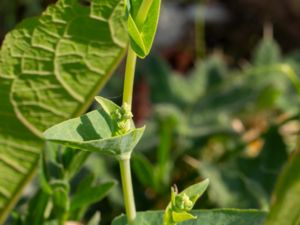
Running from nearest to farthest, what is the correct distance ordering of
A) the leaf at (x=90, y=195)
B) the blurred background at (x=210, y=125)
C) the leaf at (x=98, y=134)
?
the leaf at (x=98, y=134) → the leaf at (x=90, y=195) → the blurred background at (x=210, y=125)

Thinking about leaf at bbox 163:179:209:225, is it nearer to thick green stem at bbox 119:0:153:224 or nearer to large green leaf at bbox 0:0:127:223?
thick green stem at bbox 119:0:153:224

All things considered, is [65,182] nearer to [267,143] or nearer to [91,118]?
[91,118]

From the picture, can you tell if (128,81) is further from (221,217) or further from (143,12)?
(221,217)

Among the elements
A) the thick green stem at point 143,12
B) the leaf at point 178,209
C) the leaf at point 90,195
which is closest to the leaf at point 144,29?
the thick green stem at point 143,12

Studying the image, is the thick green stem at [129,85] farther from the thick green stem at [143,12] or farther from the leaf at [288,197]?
the leaf at [288,197]

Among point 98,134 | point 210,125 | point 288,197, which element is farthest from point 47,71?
point 210,125

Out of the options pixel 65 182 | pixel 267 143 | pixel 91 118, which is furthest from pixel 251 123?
pixel 91 118
